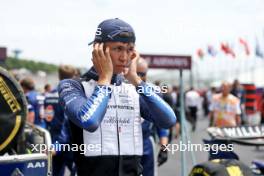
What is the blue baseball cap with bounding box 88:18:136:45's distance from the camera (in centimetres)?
225

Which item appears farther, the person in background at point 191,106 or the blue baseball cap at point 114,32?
the person in background at point 191,106

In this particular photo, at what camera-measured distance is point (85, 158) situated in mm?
2238

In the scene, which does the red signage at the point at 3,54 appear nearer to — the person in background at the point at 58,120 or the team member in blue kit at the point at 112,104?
the person in background at the point at 58,120

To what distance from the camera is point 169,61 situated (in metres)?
5.99

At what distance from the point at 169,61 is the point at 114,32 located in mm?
3778

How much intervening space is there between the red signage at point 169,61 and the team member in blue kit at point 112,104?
359 cm

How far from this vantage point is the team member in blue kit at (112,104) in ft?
7.14

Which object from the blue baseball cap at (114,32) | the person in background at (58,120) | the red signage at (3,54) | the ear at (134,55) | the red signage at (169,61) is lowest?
the person in background at (58,120)

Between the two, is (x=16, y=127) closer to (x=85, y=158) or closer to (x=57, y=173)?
(x=85, y=158)

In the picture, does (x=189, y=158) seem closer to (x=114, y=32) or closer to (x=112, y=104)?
(x=112, y=104)

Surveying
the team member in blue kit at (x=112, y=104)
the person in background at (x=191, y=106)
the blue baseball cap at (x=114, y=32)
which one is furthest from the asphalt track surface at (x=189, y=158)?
the person in background at (x=191, y=106)

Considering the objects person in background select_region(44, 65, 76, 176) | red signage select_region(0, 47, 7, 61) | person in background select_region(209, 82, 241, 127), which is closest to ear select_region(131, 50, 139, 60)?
person in background select_region(44, 65, 76, 176)

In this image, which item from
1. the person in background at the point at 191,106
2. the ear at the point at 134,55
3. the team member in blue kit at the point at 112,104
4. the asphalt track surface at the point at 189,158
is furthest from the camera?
the person in background at the point at 191,106

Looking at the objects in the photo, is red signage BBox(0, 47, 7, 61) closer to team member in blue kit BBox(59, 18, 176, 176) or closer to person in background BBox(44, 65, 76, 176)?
person in background BBox(44, 65, 76, 176)
